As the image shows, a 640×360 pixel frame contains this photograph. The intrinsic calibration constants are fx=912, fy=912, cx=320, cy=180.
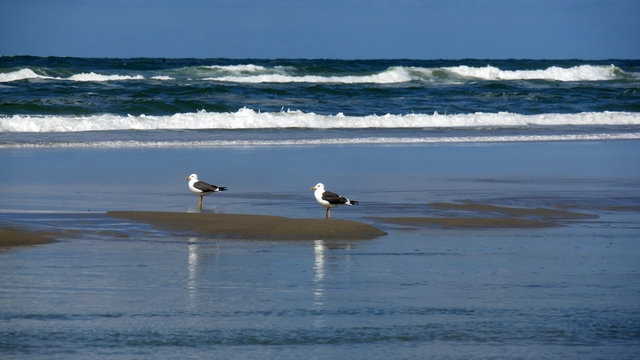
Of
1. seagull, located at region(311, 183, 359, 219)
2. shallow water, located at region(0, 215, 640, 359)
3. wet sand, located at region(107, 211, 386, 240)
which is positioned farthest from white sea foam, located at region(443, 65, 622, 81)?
shallow water, located at region(0, 215, 640, 359)

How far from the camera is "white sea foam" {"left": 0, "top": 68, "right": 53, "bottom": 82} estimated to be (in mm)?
42156

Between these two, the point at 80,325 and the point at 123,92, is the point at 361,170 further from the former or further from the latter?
the point at 123,92

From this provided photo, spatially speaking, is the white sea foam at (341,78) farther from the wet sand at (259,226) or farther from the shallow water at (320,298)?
the shallow water at (320,298)

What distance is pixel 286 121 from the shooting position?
1064 inches

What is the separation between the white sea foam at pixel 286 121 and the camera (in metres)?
24.6

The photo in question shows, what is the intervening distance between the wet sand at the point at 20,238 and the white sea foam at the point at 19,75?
35291 mm

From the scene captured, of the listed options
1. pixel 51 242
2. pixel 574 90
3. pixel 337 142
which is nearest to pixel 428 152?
pixel 337 142

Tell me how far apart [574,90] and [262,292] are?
36.9m

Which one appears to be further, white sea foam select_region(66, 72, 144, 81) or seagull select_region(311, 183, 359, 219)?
white sea foam select_region(66, 72, 144, 81)

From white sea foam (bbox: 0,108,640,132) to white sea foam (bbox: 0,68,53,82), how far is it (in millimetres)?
16453

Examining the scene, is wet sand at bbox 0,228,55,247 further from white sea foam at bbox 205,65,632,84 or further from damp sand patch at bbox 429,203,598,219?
white sea foam at bbox 205,65,632,84

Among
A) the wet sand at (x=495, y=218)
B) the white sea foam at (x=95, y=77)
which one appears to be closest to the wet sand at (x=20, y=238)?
the wet sand at (x=495, y=218)

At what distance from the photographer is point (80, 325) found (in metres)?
5.49

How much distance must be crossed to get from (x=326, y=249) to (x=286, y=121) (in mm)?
18966
